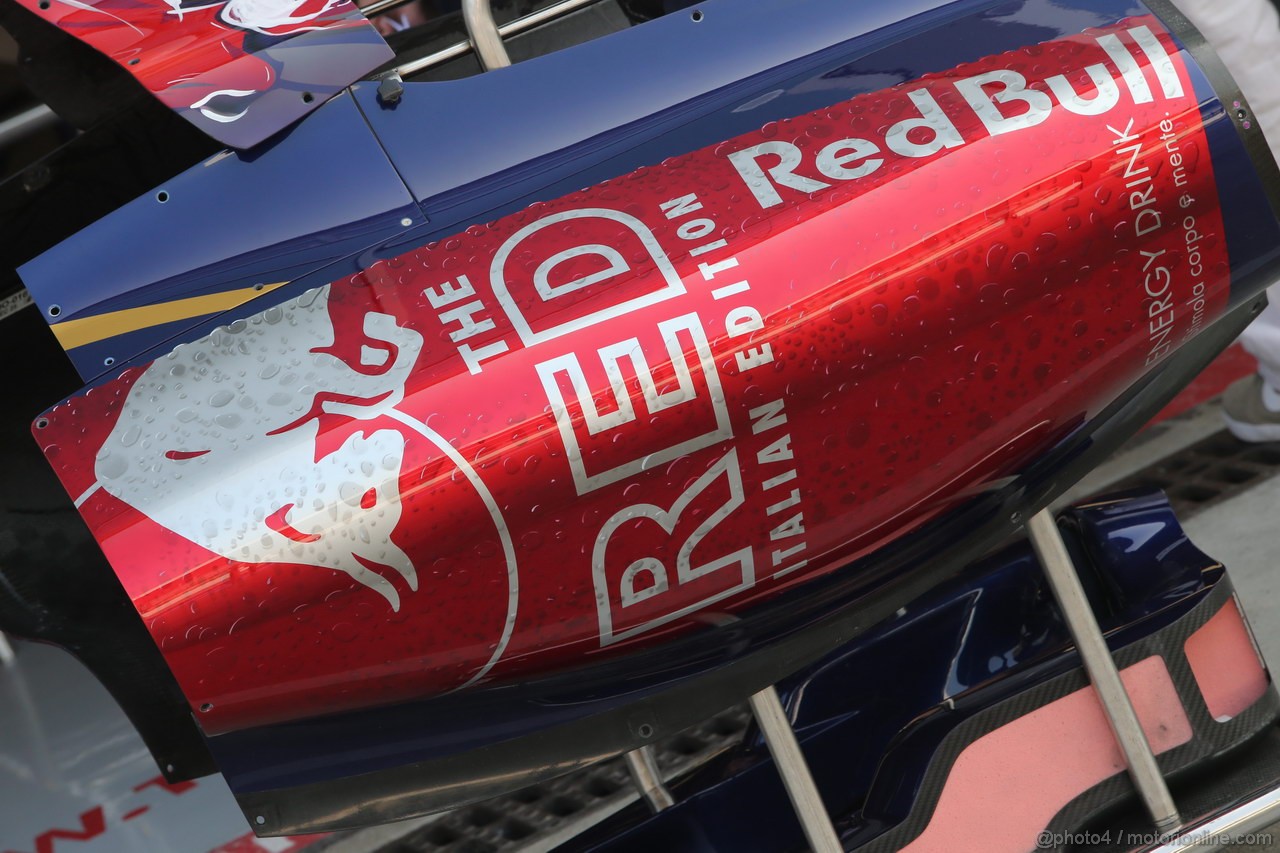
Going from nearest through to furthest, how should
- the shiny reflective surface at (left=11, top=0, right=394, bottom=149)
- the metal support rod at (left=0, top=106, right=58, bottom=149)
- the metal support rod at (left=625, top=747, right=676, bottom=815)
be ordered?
the shiny reflective surface at (left=11, top=0, right=394, bottom=149) < the metal support rod at (left=625, top=747, right=676, bottom=815) < the metal support rod at (left=0, top=106, right=58, bottom=149)

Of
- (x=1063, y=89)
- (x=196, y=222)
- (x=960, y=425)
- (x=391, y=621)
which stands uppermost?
(x=196, y=222)

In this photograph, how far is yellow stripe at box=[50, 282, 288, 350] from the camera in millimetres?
1083

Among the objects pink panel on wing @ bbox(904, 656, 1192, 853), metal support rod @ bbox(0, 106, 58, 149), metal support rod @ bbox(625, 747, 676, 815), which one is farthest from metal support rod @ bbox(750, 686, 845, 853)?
metal support rod @ bbox(0, 106, 58, 149)

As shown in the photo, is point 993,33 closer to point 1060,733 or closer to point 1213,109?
point 1213,109

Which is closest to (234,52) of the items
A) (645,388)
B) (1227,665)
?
A: (645,388)

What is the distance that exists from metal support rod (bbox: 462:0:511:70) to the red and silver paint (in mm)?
198

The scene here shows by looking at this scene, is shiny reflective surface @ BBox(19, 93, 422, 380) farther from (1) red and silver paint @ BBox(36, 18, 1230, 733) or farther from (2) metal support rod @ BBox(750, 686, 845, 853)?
(2) metal support rod @ BBox(750, 686, 845, 853)

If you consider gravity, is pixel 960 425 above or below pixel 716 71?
below

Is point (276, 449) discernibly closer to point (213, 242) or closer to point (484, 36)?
point (213, 242)

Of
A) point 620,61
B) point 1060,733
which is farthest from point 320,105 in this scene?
point 1060,733

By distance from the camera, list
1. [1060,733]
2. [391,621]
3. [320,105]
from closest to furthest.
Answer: [391,621]
[320,105]
[1060,733]

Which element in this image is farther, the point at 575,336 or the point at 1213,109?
the point at 1213,109

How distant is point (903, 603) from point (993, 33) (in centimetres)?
59

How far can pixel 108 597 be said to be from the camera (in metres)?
1.39
